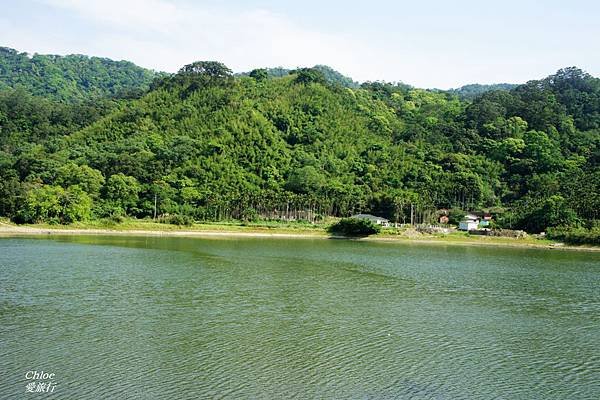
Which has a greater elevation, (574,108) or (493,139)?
(574,108)

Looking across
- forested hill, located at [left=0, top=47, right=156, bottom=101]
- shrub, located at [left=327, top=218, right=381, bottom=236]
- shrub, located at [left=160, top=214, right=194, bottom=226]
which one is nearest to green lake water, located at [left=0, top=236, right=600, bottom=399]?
shrub, located at [left=327, top=218, right=381, bottom=236]

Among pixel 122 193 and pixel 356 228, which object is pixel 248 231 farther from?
pixel 122 193

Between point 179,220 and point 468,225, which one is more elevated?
point 468,225

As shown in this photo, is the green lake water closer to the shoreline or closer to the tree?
the shoreline

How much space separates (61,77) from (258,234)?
442ft

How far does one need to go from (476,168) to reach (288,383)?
92.3 m

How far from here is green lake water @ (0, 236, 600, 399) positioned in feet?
45.6

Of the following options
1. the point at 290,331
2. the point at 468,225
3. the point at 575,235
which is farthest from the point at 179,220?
the point at 290,331

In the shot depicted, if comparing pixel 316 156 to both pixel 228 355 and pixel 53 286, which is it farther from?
pixel 228 355

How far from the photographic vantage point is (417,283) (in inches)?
1241

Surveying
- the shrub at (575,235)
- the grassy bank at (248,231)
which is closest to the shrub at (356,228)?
the grassy bank at (248,231)

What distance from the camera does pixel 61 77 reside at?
175m

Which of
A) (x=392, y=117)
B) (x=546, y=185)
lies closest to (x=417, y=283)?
(x=546, y=185)

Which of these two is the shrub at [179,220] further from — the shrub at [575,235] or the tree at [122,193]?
the shrub at [575,235]
